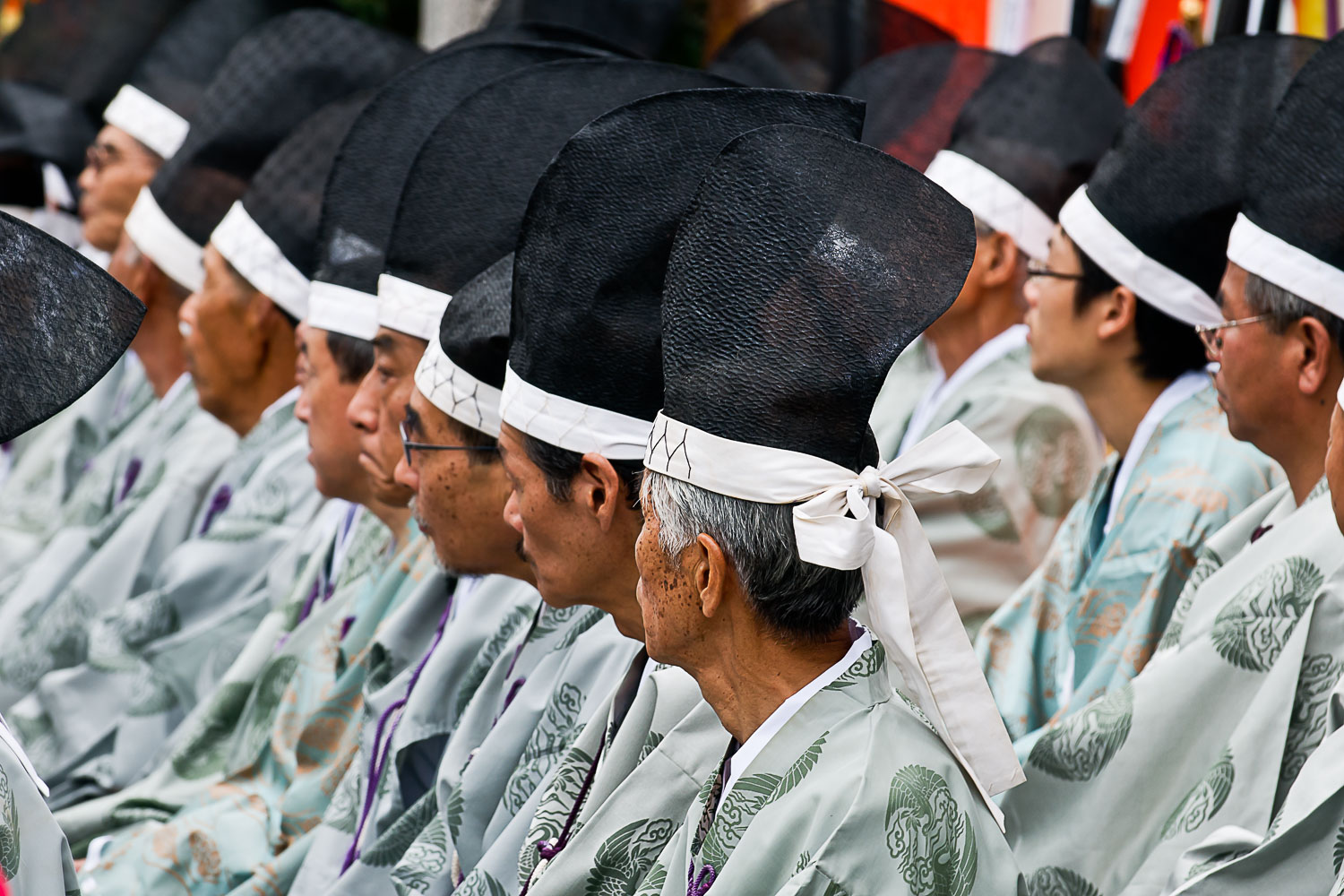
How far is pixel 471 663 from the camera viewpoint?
3.34m

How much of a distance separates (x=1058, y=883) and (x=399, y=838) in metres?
1.19

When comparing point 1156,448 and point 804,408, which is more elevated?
point 804,408

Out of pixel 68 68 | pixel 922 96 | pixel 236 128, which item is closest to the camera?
pixel 922 96

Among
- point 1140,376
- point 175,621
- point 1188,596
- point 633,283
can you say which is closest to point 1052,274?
point 1140,376

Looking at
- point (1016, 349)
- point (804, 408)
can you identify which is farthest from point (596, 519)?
point (1016, 349)

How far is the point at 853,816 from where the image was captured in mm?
1890

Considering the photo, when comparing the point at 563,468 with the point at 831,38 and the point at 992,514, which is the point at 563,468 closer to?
the point at 992,514

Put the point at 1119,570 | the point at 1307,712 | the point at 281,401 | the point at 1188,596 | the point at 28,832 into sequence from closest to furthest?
the point at 28,832 → the point at 1307,712 → the point at 1188,596 → the point at 1119,570 → the point at 281,401

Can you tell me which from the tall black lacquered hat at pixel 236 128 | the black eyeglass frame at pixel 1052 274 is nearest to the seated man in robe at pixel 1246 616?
the black eyeglass frame at pixel 1052 274

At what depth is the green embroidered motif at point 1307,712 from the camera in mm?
2666

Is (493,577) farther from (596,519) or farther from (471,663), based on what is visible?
(596,519)

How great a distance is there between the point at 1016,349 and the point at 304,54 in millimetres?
2437

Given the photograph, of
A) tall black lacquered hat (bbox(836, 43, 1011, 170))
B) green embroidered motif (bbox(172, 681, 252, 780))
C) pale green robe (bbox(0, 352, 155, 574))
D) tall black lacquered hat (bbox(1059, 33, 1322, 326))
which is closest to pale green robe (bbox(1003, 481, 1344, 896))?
tall black lacquered hat (bbox(1059, 33, 1322, 326))

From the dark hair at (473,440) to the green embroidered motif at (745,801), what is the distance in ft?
3.77
